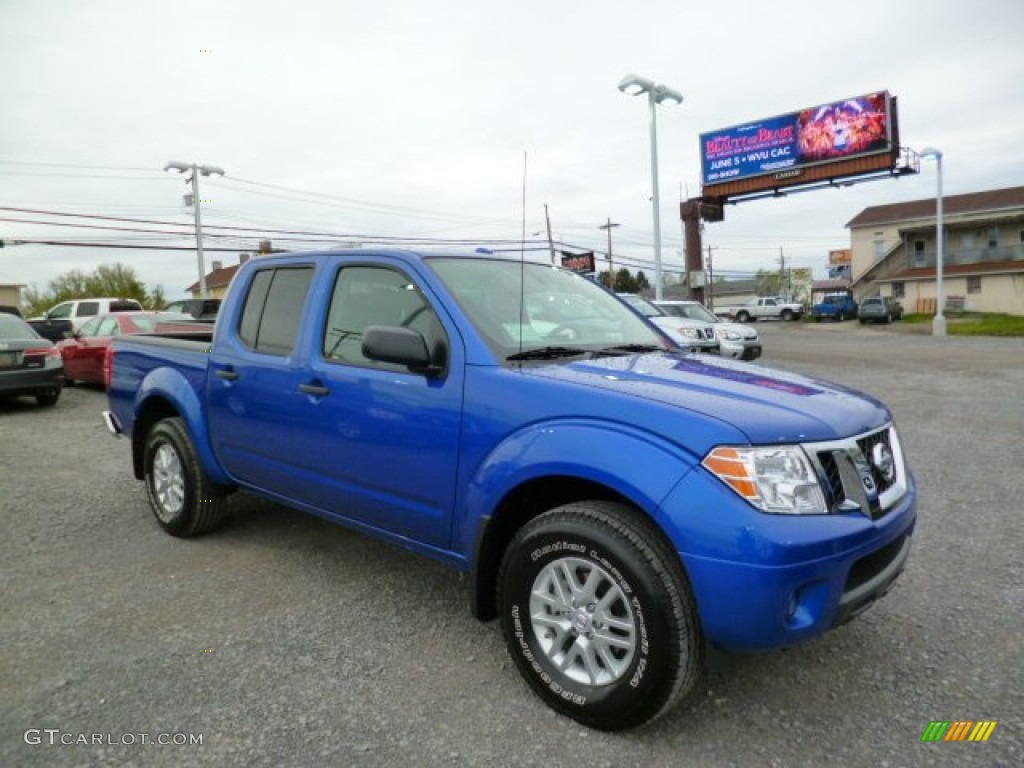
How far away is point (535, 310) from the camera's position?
347 centimetres

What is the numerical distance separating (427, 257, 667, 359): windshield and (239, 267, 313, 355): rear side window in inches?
35.8

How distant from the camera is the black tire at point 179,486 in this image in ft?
14.5

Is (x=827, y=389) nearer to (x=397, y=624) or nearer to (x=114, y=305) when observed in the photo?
(x=397, y=624)

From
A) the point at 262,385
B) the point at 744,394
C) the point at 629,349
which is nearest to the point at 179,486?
the point at 262,385

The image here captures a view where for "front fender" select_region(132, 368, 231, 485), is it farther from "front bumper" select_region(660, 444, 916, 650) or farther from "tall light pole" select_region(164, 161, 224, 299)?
"tall light pole" select_region(164, 161, 224, 299)

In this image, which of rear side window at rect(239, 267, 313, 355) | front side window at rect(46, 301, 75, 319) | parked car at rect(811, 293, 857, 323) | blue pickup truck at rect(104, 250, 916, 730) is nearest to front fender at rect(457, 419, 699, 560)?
blue pickup truck at rect(104, 250, 916, 730)

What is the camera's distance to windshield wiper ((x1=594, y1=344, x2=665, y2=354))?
3340 millimetres

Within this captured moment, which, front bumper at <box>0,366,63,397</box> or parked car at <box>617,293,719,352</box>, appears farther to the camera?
parked car at <box>617,293,719,352</box>

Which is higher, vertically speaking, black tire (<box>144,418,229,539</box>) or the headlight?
the headlight

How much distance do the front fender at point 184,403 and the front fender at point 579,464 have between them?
84.1 inches

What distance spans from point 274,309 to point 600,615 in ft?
8.34

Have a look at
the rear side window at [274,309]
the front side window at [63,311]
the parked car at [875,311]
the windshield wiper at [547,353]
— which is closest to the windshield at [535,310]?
the windshield wiper at [547,353]

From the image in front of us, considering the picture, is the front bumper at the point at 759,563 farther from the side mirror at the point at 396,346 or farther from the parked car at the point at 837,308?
the parked car at the point at 837,308

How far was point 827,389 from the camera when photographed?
117 inches
